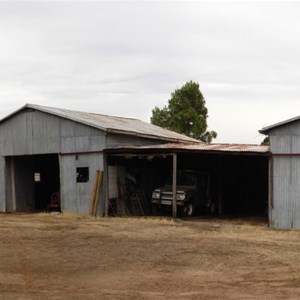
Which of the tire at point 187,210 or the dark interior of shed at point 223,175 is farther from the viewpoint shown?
the dark interior of shed at point 223,175

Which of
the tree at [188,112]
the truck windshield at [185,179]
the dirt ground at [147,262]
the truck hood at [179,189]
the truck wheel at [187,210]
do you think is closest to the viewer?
the dirt ground at [147,262]

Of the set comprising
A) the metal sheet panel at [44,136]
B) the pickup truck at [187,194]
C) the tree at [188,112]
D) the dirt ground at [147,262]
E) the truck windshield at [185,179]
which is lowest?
the dirt ground at [147,262]

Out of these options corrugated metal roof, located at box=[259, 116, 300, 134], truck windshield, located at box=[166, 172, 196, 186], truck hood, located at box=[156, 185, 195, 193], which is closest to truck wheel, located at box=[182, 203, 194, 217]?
truck hood, located at box=[156, 185, 195, 193]

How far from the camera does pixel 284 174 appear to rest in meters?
19.0

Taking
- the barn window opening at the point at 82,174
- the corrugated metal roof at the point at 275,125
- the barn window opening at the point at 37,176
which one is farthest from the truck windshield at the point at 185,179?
the barn window opening at the point at 37,176

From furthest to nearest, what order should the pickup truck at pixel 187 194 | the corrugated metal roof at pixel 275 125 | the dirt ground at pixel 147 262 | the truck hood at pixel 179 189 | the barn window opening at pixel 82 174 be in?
the barn window opening at pixel 82 174 < the truck hood at pixel 179 189 < the pickup truck at pixel 187 194 < the corrugated metal roof at pixel 275 125 < the dirt ground at pixel 147 262

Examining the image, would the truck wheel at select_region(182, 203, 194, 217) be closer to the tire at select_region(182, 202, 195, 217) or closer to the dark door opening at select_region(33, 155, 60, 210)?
the tire at select_region(182, 202, 195, 217)

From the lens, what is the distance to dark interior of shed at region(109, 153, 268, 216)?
2550 cm

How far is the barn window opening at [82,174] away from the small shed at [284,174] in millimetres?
8165

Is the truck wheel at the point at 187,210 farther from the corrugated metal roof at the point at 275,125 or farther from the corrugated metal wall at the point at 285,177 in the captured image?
the corrugated metal roof at the point at 275,125

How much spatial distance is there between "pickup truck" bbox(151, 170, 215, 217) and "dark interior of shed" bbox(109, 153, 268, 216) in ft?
3.85

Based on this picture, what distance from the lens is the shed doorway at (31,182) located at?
26688 mm

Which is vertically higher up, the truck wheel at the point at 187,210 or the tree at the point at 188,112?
the tree at the point at 188,112

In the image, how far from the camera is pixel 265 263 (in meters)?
12.0
